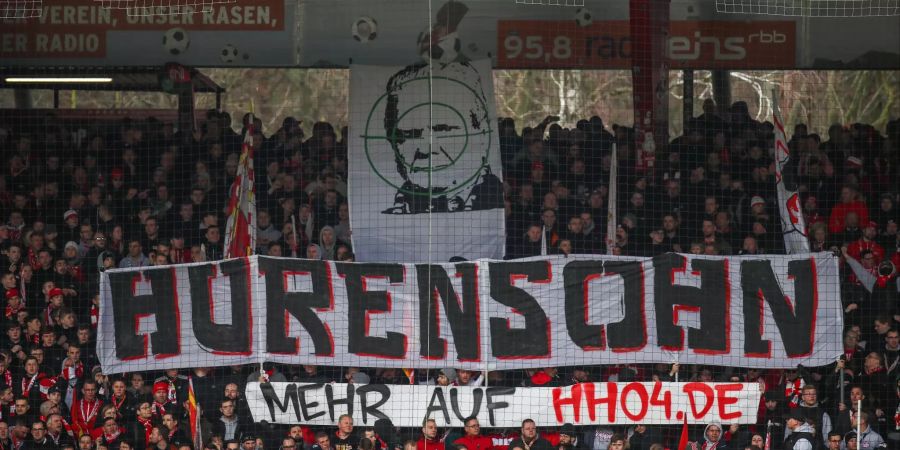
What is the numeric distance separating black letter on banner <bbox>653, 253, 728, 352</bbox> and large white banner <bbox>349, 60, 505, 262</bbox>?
5.40ft

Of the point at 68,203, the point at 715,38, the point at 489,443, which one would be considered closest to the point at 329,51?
the point at 68,203

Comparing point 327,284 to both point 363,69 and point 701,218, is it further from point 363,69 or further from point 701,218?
Result: point 701,218

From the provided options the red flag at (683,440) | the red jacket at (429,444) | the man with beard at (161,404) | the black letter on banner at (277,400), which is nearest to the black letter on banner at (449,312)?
the red jacket at (429,444)

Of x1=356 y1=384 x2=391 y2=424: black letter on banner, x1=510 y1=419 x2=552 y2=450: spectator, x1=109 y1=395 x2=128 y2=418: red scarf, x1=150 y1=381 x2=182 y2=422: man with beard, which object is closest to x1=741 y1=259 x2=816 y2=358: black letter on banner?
x1=510 y1=419 x2=552 y2=450: spectator

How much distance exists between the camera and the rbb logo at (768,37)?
52.3 ft

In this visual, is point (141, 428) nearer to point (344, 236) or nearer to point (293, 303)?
point (293, 303)

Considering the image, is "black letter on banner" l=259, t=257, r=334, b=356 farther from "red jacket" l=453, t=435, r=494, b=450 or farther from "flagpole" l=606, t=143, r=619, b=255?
"flagpole" l=606, t=143, r=619, b=255

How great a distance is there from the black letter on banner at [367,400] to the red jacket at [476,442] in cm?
75

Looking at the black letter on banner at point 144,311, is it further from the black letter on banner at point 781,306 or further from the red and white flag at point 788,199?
the red and white flag at point 788,199

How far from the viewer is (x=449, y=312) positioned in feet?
43.3

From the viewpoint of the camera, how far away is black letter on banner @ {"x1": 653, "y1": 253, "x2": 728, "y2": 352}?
13.1 m

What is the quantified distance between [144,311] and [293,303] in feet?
4.60

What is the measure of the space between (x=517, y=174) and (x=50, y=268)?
4.71m

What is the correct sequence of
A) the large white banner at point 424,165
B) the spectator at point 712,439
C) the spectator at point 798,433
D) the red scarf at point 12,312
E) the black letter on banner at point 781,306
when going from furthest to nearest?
1. the large white banner at point 424,165
2. the red scarf at point 12,312
3. the black letter on banner at point 781,306
4. the spectator at point 712,439
5. the spectator at point 798,433
